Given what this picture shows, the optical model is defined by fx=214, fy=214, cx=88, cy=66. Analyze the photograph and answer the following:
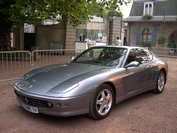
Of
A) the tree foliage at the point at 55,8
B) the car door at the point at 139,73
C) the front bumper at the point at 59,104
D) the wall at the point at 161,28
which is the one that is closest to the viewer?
the front bumper at the point at 59,104

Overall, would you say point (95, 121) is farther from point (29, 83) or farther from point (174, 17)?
point (174, 17)

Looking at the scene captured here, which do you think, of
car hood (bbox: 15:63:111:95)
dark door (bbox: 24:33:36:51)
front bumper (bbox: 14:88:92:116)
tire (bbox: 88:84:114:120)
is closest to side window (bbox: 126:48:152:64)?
car hood (bbox: 15:63:111:95)

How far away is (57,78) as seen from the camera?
4.13 metres

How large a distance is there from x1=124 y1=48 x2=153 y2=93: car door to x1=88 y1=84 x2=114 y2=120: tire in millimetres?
605

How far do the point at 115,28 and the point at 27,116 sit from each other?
52.6ft

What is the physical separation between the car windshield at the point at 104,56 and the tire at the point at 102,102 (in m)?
0.80

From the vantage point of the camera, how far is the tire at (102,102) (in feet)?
13.1

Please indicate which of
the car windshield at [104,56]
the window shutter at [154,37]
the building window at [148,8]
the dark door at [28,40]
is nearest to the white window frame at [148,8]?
the building window at [148,8]

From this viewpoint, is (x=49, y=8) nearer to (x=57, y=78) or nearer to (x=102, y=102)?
(x=57, y=78)

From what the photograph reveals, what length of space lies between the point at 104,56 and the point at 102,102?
1.44m

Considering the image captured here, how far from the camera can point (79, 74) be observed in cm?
426

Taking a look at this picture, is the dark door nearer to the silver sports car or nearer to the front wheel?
the silver sports car

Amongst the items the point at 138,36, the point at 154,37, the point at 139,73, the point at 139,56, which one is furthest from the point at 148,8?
the point at 139,73

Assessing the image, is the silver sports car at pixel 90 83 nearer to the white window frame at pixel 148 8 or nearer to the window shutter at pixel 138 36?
the window shutter at pixel 138 36
